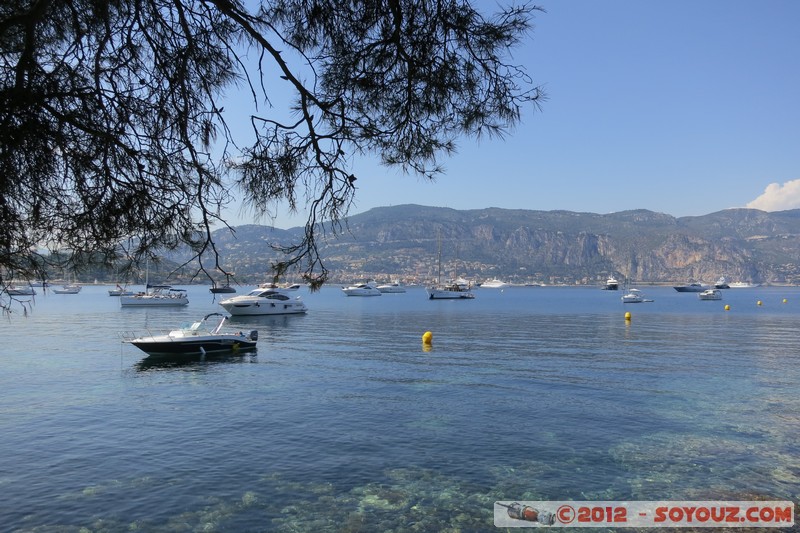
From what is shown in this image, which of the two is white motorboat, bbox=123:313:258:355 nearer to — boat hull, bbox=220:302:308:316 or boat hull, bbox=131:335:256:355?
boat hull, bbox=131:335:256:355

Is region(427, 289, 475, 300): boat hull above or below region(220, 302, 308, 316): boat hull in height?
below

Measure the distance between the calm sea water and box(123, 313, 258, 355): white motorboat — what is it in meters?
1.27

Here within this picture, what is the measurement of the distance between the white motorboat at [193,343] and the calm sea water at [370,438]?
1.27m

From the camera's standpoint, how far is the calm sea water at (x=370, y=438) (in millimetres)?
9984

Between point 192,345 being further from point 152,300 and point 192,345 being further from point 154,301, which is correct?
point 152,300

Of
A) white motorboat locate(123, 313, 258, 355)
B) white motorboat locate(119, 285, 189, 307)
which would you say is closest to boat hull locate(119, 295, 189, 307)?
white motorboat locate(119, 285, 189, 307)

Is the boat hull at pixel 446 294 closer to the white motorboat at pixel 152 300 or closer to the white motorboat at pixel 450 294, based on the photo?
the white motorboat at pixel 450 294

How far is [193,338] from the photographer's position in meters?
30.3

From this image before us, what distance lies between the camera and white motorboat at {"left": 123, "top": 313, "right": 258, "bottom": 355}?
1160 inches

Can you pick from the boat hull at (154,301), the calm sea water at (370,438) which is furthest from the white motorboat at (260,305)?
the calm sea water at (370,438)

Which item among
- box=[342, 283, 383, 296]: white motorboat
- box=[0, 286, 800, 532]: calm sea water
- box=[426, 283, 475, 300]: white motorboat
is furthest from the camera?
box=[342, 283, 383, 296]: white motorboat

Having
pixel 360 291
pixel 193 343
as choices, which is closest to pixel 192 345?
pixel 193 343

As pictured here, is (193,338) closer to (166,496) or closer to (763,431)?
(166,496)

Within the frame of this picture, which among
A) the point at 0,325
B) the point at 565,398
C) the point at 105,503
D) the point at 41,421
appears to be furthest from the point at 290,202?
the point at 0,325
